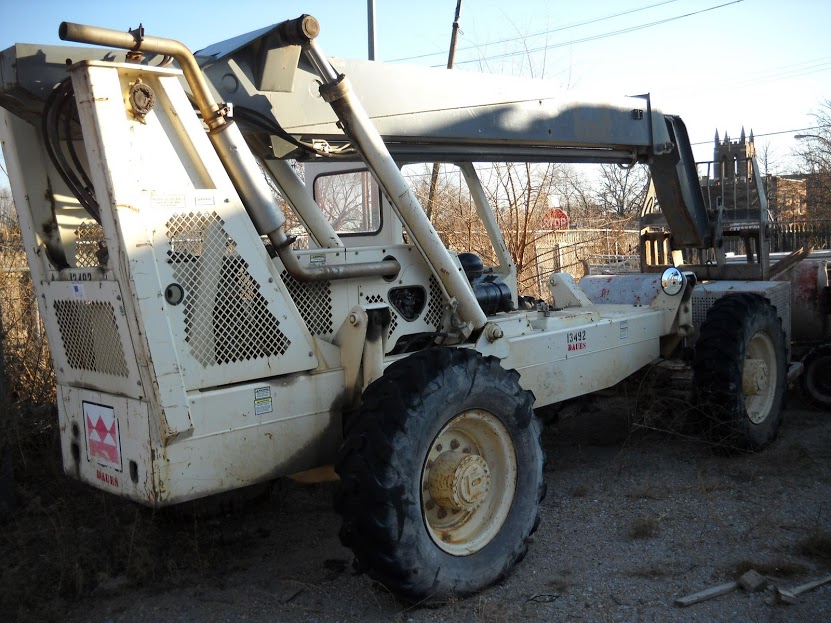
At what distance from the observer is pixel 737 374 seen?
6.20 m

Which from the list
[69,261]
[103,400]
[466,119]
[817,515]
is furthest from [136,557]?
[817,515]

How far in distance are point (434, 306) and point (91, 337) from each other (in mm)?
1863

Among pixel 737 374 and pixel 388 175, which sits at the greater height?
pixel 388 175

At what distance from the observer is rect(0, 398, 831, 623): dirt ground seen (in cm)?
398

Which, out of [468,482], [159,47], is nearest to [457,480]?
[468,482]

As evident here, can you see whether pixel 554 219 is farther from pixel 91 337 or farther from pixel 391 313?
pixel 91 337

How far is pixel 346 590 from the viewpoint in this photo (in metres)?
4.18

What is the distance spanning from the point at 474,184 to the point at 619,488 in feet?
7.98

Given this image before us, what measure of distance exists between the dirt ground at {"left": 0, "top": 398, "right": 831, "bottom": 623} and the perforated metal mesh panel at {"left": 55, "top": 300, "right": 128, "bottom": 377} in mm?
1149

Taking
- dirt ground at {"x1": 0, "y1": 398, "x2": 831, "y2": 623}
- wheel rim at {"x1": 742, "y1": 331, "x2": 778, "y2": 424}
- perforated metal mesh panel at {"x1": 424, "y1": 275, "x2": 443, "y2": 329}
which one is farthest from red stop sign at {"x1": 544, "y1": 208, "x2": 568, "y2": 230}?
perforated metal mesh panel at {"x1": 424, "y1": 275, "x2": 443, "y2": 329}

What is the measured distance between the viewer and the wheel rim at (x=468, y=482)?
411cm

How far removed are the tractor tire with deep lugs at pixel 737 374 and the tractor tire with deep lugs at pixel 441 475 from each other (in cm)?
233

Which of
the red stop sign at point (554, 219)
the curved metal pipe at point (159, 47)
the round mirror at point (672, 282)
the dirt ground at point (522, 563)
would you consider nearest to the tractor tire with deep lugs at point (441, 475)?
the dirt ground at point (522, 563)

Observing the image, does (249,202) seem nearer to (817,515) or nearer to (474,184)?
(474,184)
